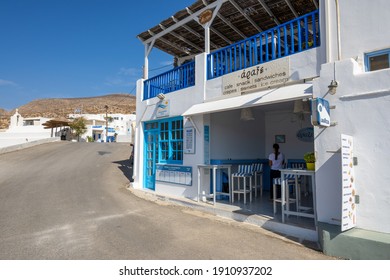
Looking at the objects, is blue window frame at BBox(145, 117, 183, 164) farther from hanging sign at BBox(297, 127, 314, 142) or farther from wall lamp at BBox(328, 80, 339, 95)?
wall lamp at BBox(328, 80, 339, 95)

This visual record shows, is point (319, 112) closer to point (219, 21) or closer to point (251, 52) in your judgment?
point (251, 52)

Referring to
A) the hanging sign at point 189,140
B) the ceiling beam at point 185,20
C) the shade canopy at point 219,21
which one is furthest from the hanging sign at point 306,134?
the ceiling beam at point 185,20

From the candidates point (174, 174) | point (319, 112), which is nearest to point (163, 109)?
point (174, 174)

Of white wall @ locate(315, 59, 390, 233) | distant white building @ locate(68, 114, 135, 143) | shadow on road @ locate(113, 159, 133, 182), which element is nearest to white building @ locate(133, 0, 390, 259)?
white wall @ locate(315, 59, 390, 233)

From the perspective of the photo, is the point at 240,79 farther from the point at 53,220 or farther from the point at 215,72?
the point at 53,220

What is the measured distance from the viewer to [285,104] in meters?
8.16

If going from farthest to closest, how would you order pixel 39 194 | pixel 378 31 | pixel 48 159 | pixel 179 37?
pixel 48 159, pixel 179 37, pixel 39 194, pixel 378 31

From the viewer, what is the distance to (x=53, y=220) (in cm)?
628

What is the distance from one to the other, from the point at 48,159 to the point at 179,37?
12.3 m

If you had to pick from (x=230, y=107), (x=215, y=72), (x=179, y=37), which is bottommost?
(x=230, y=107)

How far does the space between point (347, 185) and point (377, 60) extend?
233 centimetres

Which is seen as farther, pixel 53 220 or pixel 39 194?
pixel 39 194
